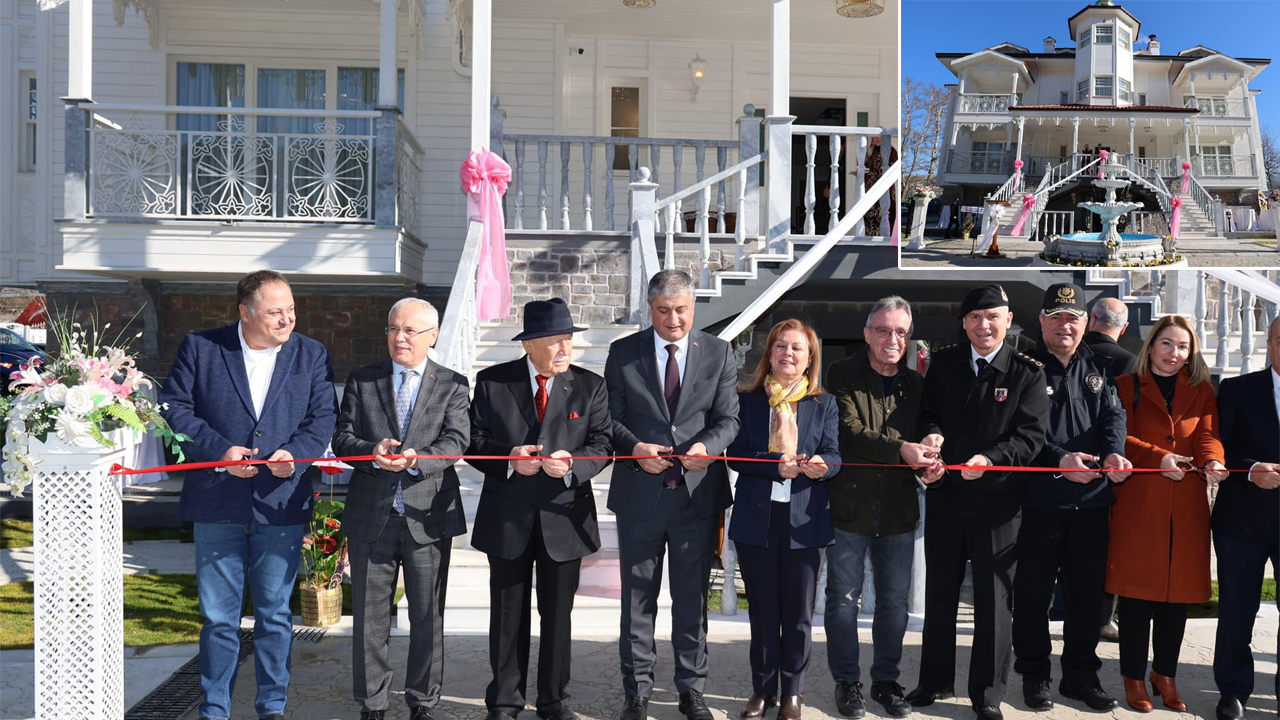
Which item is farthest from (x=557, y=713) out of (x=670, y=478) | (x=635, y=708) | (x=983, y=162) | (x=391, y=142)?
(x=391, y=142)

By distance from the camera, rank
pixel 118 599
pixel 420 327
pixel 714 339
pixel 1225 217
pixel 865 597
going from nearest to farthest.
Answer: pixel 118 599
pixel 420 327
pixel 714 339
pixel 865 597
pixel 1225 217

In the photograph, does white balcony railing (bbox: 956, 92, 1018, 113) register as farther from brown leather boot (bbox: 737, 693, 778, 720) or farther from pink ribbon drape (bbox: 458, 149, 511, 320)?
brown leather boot (bbox: 737, 693, 778, 720)

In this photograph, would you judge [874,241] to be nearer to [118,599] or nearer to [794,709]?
[794,709]

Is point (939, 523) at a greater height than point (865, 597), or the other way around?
point (939, 523)

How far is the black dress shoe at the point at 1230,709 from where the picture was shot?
3861 mm

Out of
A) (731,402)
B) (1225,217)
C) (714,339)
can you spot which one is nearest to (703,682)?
(731,402)

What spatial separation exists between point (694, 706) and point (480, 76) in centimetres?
582

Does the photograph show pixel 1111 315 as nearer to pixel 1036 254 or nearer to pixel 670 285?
pixel 1036 254

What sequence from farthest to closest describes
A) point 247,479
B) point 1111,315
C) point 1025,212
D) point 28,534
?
point 28,534 < point 1025,212 < point 1111,315 < point 247,479

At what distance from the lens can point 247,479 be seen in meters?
3.77

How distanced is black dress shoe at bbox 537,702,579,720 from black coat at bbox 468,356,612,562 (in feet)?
1.97

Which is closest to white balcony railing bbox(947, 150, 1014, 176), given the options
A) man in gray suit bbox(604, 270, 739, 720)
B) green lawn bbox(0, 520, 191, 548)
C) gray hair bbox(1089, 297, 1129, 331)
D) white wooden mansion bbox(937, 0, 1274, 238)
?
white wooden mansion bbox(937, 0, 1274, 238)

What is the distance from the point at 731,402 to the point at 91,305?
934cm

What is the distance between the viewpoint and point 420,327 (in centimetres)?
382
